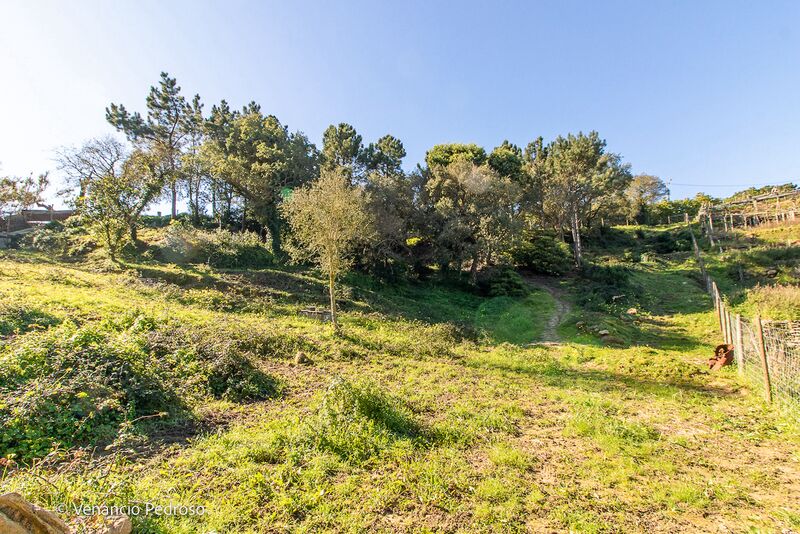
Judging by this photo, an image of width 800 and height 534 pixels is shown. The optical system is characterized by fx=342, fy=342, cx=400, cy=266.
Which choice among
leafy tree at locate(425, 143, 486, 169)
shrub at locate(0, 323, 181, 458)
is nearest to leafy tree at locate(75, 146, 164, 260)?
shrub at locate(0, 323, 181, 458)

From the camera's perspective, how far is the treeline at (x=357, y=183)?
77.8ft

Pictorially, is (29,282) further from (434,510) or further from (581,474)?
(581,474)

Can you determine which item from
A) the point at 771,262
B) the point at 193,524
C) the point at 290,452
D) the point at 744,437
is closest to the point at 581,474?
the point at 744,437

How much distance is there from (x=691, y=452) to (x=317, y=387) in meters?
7.78

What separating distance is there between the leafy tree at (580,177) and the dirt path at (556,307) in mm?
5007

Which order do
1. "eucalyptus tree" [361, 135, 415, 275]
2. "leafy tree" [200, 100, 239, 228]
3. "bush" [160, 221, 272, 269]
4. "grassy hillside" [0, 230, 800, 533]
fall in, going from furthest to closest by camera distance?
"leafy tree" [200, 100, 239, 228]
"eucalyptus tree" [361, 135, 415, 275]
"bush" [160, 221, 272, 269]
"grassy hillside" [0, 230, 800, 533]

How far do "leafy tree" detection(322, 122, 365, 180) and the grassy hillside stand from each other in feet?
86.6

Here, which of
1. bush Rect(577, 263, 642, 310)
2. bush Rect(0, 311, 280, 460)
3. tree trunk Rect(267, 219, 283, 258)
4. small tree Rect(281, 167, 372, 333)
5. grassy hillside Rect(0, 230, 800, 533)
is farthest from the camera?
tree trunk Rect(267, 219, 283, 258)

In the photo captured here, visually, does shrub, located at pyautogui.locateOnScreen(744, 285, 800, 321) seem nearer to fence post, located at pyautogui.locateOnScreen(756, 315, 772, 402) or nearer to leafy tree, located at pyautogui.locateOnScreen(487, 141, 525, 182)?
fence post, located at pyautogui.locateOnScreen(756, 315, 772, 402)

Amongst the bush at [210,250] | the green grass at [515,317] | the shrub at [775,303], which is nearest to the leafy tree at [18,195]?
the bush at [210,250]

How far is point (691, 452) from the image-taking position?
5891 millimetres

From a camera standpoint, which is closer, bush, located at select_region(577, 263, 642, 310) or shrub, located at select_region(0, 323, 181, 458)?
shrub, located at select_region(0, 323, 181, 458)

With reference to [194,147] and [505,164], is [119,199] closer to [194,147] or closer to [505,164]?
[194,147]

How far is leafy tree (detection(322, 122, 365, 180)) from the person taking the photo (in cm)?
3641
